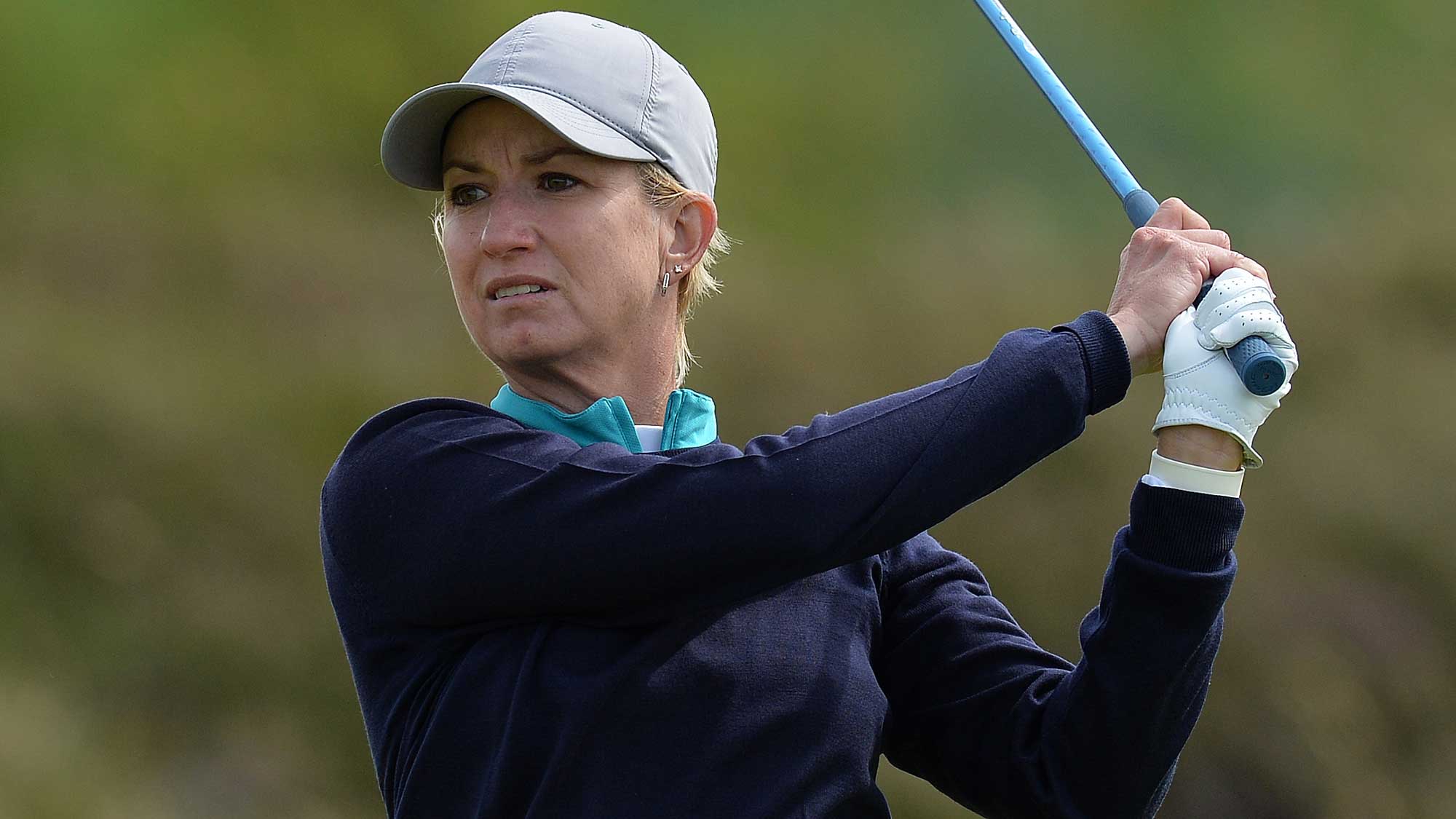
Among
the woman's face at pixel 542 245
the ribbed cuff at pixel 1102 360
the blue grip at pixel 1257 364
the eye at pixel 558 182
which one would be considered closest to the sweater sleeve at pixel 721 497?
the ribbed cuff at pixel 1102 360

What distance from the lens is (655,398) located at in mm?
1728

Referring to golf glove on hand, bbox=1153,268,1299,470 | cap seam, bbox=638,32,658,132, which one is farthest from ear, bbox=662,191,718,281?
golf glove on hand, bbox=1153,268,1299,470

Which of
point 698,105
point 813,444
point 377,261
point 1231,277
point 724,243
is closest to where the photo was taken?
point 813,444

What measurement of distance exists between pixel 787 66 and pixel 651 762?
299 cm

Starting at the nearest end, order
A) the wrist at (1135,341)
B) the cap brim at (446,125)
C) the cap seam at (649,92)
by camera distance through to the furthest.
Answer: the wrist at (1135,341) → the cap brim at (446,125) → the cap seam at (649,92)

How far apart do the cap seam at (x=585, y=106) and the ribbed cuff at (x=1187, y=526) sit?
62 centimetres

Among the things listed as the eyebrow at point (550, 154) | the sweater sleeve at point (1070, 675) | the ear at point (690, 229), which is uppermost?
the eyebrow at point (550, 154)

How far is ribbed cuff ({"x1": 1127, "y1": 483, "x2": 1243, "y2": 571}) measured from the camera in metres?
1.48

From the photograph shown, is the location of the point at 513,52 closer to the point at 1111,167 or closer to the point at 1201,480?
the point at 1111,167

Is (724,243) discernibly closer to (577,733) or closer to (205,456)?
(577,733)

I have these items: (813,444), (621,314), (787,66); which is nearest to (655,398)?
(621,314)

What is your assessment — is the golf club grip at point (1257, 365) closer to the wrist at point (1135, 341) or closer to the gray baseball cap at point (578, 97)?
the wrist at point (1135, 341)

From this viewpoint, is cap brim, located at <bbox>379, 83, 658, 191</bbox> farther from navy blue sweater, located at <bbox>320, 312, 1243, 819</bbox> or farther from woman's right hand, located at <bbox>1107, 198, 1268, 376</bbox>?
woman's right hand, located at <bbox>1107, 198, 1268, 376</bbox>

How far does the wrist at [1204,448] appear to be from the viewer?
1484 mm
